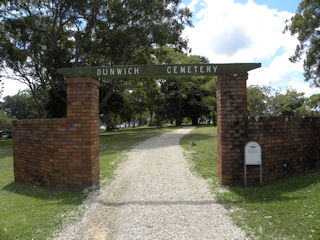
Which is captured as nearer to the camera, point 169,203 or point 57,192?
point 169,203

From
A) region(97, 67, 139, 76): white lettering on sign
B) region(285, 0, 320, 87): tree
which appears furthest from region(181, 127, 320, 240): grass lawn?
region(285, 0, 320, 87): tree

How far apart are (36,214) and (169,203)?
8.25 feet

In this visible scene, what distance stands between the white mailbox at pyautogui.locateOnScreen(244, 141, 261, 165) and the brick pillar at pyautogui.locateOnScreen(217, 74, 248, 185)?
0.19 metres

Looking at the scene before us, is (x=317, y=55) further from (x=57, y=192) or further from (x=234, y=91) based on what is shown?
(x=57, y=192)

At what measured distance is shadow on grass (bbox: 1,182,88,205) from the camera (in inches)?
193

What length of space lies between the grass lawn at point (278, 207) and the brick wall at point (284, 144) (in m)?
0.31

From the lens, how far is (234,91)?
5457 millimetres

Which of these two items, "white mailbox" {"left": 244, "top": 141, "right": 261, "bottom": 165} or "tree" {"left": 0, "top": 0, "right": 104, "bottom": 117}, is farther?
"tree" {"left": 0, "top": 0, "right": 104, "bottom": 117}

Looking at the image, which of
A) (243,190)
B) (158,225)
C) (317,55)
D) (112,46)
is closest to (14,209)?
(158,225)

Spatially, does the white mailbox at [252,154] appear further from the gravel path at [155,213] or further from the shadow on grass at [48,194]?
the shadow on grass at [48,194]

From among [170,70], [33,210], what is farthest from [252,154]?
[33,210]

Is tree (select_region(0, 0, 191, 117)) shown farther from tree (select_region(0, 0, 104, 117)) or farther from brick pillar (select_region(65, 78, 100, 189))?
brick pillar (select_region(65, 78, 100, 189))

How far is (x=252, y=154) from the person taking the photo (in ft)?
17.4

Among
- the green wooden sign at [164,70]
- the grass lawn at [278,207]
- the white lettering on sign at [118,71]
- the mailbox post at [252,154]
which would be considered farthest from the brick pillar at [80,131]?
the mailbox post at [252,154]
